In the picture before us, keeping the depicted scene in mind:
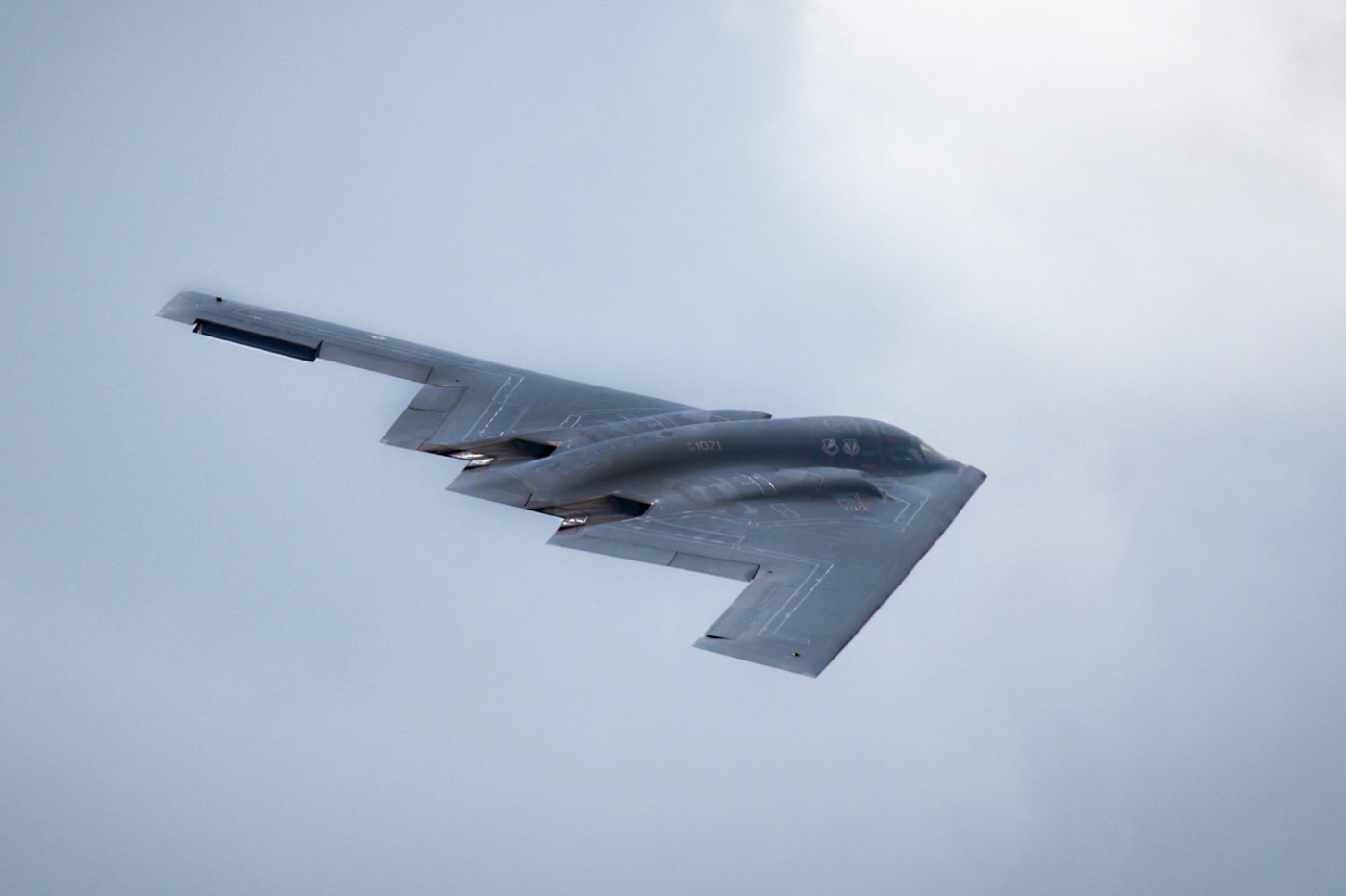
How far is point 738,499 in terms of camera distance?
89.0 ft

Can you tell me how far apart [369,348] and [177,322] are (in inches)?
124

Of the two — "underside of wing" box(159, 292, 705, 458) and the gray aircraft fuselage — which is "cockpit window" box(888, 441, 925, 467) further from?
"underside of wing" box(159, 292, 705, 458)

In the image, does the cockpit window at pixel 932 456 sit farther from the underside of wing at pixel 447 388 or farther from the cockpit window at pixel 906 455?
the underside of wing at pixel 447 388

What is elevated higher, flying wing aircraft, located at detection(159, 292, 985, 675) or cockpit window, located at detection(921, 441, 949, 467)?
cockpit window, located at detection(921, 441, 949, 467)

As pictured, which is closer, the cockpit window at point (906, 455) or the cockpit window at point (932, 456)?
the cockpit window at point (906, 455)

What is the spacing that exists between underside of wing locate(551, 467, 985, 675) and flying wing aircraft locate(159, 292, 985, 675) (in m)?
0.02

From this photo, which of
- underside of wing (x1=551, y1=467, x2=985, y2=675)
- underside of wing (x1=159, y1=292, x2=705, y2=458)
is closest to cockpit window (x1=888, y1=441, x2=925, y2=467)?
underside of wing (x1=551, y1=467, x2=985, y2=675)

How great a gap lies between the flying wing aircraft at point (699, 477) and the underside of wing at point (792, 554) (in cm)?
2

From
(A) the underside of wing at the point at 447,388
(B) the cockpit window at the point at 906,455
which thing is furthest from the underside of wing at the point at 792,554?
(A) the underside of wing at the point at 447,388

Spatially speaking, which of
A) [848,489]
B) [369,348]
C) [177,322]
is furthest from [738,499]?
[177,322]

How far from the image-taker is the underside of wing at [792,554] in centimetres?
2381

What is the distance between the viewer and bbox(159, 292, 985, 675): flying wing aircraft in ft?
82.1

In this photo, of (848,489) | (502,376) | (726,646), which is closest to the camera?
(726,646)

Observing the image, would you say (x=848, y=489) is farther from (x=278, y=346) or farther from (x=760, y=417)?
(x=278, y=346)
